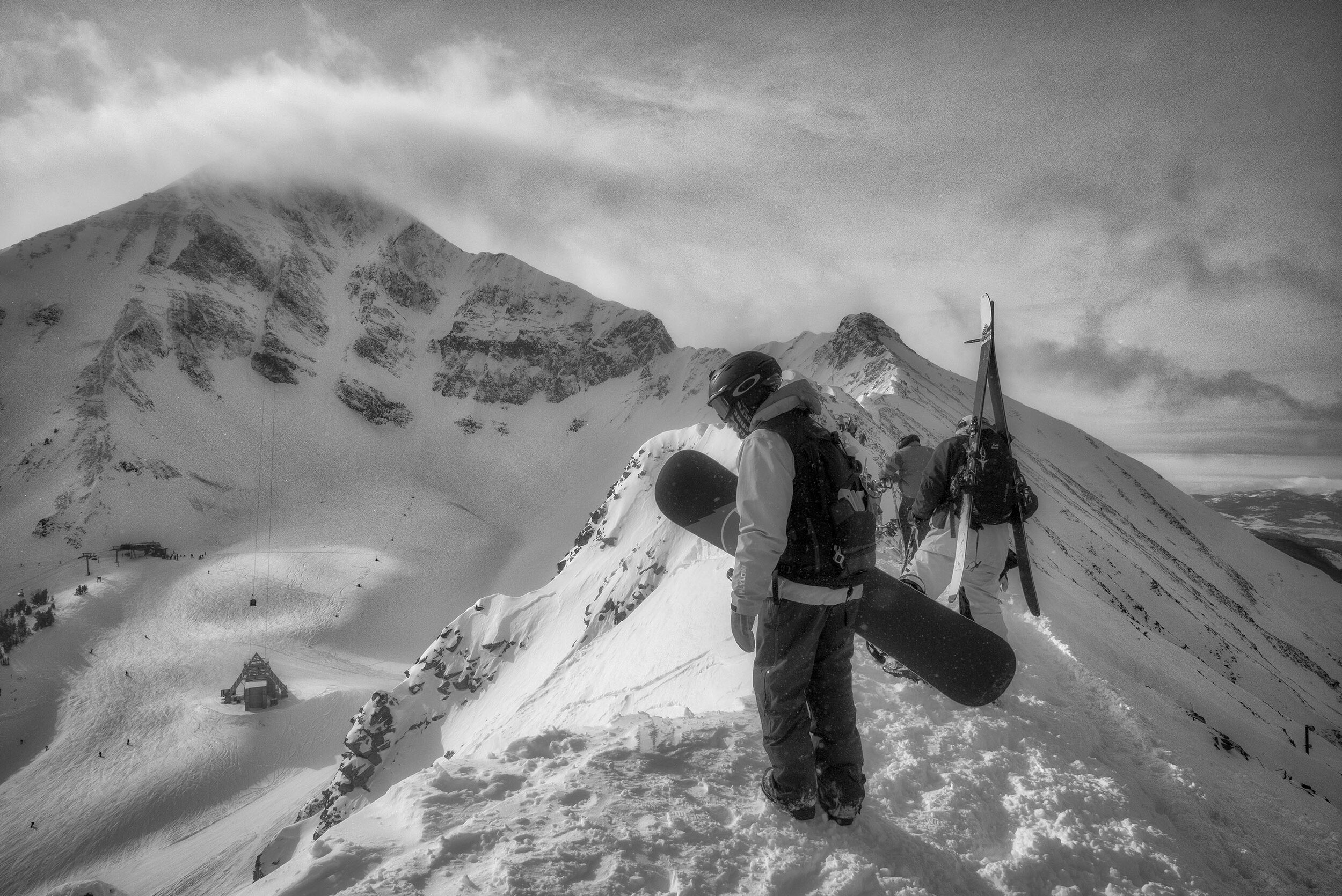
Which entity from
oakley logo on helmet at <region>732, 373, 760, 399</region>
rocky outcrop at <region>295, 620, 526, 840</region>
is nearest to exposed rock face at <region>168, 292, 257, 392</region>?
rocky outcrop at <region>295, 620, 526, 840</region>

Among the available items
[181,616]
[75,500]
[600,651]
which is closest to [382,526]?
[181,616]

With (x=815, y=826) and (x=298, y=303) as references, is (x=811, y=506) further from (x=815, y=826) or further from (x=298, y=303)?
(x=298, y=303)

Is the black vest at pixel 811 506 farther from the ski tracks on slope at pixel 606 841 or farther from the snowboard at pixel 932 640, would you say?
the ski tracks on slope at pixel 606 841

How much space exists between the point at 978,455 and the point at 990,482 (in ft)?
0.86

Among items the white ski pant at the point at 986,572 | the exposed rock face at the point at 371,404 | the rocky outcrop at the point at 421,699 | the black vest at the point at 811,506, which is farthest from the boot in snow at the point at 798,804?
the exposed rock face at the point at 371,404

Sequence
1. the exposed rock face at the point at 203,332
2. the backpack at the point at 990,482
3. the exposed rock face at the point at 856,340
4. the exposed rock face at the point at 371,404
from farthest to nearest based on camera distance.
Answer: the exposed rock face at the point at 371,404 < the exposed rock face at the point at 203,332 < the exposed rock face at the point at 856,340 < the backpack at the point at 990,482

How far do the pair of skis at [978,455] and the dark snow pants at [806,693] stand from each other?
2444mm

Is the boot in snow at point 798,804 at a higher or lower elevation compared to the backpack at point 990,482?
lower

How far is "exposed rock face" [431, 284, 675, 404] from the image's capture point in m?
114

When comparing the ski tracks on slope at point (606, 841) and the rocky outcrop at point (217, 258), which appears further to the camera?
the rocky outcrop at point (217, 258)

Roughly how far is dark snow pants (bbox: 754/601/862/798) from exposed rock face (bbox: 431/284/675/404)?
11348 centimetres

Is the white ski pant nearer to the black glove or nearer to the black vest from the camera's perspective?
the black vest

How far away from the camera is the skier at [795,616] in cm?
300

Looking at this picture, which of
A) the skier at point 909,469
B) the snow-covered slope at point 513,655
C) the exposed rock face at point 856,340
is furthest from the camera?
the exposed rock face at point 856,340
